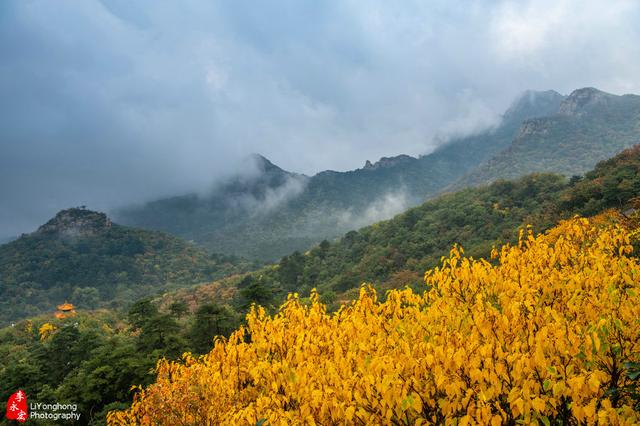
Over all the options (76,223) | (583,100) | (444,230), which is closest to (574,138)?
(583,100)

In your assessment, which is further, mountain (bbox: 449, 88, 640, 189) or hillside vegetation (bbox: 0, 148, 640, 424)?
mountain (bbox: 449, 88, 640, 189)

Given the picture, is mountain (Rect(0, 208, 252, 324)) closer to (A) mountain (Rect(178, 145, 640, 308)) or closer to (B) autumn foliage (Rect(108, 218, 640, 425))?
(A) mountain (Rect(178, 145, 640, 308))

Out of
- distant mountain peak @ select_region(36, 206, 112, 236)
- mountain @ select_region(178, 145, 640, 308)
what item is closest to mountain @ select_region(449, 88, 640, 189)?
mountain @ select_region(178, 145, 640, 308)

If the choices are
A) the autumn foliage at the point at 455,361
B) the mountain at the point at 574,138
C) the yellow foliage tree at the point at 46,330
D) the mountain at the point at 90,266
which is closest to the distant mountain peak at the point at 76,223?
the mountain at the point at 90,266

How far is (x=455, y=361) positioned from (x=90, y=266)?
389ft

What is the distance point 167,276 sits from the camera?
9950 cm

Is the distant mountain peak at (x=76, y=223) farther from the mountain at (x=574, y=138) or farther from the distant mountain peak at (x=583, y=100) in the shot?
the distant mountain peak at (x=583, y=100)

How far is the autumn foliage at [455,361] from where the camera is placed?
412 centimetres

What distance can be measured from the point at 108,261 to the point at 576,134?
14483 centimetres

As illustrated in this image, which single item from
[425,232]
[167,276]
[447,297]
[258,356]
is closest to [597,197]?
[425,232]

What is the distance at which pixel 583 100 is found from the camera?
14175 cm

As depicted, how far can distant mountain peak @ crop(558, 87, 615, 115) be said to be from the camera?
5468 inches

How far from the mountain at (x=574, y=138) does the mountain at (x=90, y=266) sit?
87762mm

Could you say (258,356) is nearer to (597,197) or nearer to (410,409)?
(410,409)
